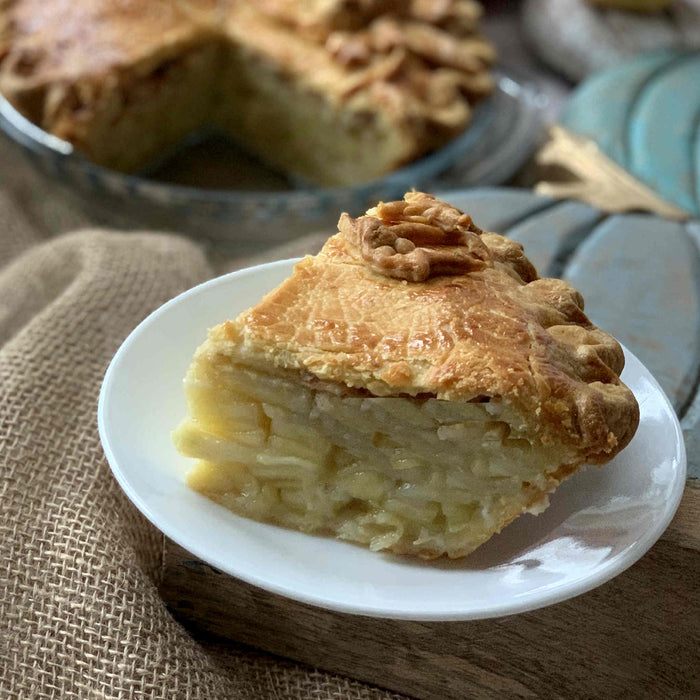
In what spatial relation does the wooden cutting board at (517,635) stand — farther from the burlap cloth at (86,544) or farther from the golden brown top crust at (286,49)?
the golden brown top crust at (286,49)

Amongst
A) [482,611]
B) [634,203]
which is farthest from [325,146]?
[482,611]

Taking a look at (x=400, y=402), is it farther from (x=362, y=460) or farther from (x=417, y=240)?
(x=417, y=240)

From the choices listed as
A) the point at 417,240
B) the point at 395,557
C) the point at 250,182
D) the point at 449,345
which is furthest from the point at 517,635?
the point at 250,182

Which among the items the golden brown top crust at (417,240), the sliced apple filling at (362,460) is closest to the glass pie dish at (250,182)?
the golden brown top crust at (417,240)

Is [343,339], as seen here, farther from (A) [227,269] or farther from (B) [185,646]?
(A) [227,269]

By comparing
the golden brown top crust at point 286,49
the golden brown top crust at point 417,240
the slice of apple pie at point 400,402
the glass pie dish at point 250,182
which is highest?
the golden brown top crust at point 417,240

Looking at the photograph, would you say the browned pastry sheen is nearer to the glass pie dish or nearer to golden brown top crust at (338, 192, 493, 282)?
the glass pie dish

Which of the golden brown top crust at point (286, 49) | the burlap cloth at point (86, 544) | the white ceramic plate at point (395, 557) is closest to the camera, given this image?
the white ceramic plate at point (395, 557)

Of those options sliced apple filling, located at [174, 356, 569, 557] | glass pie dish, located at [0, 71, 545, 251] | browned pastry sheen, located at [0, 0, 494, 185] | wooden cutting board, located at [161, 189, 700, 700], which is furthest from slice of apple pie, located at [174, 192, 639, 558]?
browned pastry sheen, located at [0, 0, 494, 185]
